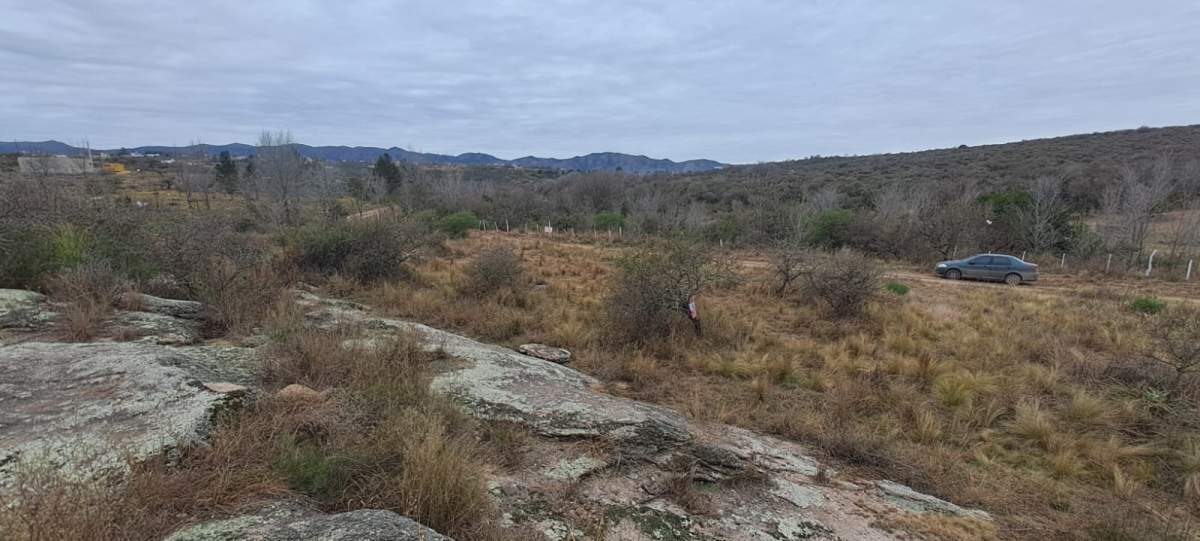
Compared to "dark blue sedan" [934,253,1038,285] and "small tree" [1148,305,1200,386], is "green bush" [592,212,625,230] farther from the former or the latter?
"small tree" [1148,305,1200,386]

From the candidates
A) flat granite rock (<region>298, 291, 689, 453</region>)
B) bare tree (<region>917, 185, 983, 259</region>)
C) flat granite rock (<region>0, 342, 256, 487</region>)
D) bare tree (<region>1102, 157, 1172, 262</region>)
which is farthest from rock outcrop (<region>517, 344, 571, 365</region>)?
bare tree (<region>1102, 157, 1172, 262</region>)

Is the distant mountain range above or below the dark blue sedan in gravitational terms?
above

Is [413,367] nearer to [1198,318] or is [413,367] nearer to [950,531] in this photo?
[950,531]

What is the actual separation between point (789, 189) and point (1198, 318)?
129 feet

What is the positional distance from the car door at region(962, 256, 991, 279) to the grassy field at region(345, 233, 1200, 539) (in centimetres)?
497

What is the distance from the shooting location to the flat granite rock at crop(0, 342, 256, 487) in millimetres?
2803

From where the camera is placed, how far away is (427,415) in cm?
367

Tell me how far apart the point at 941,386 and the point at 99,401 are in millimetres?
8577

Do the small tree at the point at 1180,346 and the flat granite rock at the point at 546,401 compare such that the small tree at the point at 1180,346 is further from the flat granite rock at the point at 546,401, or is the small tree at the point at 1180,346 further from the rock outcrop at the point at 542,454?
the flat granite rock at the point at 546,401

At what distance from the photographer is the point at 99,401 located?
3438mm

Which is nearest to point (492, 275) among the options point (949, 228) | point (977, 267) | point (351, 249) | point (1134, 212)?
point (351, 249)

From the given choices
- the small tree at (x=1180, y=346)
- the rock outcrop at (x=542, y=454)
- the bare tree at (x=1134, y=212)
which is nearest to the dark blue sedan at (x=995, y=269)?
the bare tree at (x=1134, y=212)

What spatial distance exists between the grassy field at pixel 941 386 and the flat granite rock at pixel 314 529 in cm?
367

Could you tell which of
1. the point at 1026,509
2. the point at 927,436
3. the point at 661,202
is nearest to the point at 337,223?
the point at 927,436
